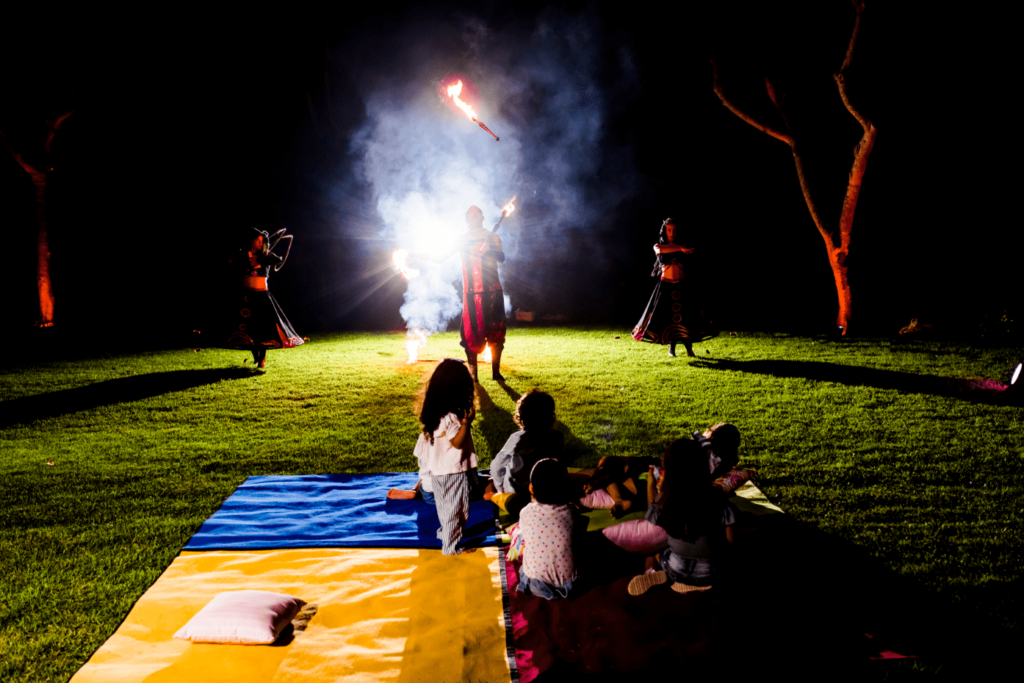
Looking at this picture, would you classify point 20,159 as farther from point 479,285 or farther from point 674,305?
point 674,305

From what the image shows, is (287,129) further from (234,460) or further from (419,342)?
(234,460)

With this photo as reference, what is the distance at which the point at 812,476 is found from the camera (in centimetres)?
530

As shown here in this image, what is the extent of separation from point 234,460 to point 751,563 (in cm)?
490

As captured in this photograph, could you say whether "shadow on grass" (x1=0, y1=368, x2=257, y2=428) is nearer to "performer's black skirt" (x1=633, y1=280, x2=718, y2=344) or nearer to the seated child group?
the seated child group

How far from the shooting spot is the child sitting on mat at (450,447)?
4.19 metres

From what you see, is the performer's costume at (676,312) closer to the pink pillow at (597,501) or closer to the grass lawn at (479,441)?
the grass lawn at (479,441)

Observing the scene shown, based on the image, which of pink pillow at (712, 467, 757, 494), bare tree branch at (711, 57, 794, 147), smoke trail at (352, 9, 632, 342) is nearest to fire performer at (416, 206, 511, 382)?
pink pillow at (712, 467, 757, 494)

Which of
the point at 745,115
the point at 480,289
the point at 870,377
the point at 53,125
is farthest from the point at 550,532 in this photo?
the point at 53,125

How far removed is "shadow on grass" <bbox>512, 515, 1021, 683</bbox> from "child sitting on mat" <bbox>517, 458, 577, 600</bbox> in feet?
0.29

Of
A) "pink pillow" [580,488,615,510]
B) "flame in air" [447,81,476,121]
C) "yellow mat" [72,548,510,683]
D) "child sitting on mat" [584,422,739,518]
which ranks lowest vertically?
"yellow mat" [72,548,510,683]

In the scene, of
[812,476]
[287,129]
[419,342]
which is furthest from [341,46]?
[812,476]

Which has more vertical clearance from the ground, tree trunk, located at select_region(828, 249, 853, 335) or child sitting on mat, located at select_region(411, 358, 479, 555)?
tree trunk, located at select_region(828, 249, 853, 335)

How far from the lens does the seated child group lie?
3389 mm

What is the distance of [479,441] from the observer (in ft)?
21.4
